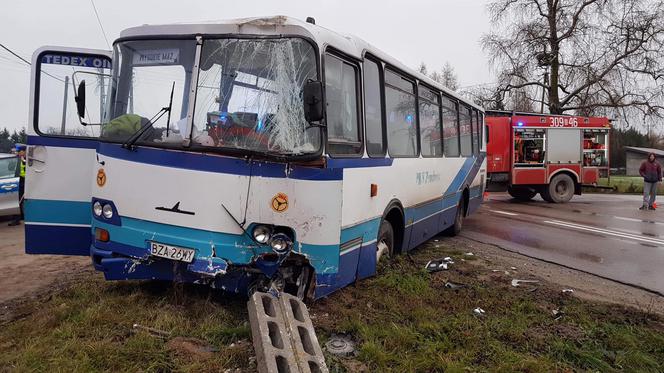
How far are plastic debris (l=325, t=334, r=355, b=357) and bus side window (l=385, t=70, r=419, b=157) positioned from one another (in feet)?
7.88

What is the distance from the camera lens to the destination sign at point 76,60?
5206 millimetres

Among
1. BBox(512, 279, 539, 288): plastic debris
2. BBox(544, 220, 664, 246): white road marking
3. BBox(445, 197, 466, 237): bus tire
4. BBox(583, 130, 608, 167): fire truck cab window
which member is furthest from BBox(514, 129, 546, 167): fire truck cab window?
BBox(512, 279, 539, 288): plastic debris

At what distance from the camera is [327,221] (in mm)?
4316

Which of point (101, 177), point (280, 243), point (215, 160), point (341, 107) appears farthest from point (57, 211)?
point (341, 107)

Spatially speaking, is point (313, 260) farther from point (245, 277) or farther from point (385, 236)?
point (385, 236)

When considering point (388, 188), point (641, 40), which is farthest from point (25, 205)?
point (641, 40)

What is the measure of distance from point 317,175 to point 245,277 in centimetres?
112

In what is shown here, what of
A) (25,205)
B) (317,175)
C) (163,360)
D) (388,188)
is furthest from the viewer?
(388,188)

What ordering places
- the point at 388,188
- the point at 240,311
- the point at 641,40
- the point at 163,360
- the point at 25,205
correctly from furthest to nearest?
the point at 641,40 → the point at 388,188 → the point at 25,205 → the point at 240,311 → the point at 163,360

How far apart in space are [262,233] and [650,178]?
54.0ft

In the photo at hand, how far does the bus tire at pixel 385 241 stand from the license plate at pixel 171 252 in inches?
85.8

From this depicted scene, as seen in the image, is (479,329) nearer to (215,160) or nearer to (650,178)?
(215,160)

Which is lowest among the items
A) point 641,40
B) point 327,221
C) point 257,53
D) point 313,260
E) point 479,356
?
point 479,356

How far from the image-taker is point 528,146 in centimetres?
1778
